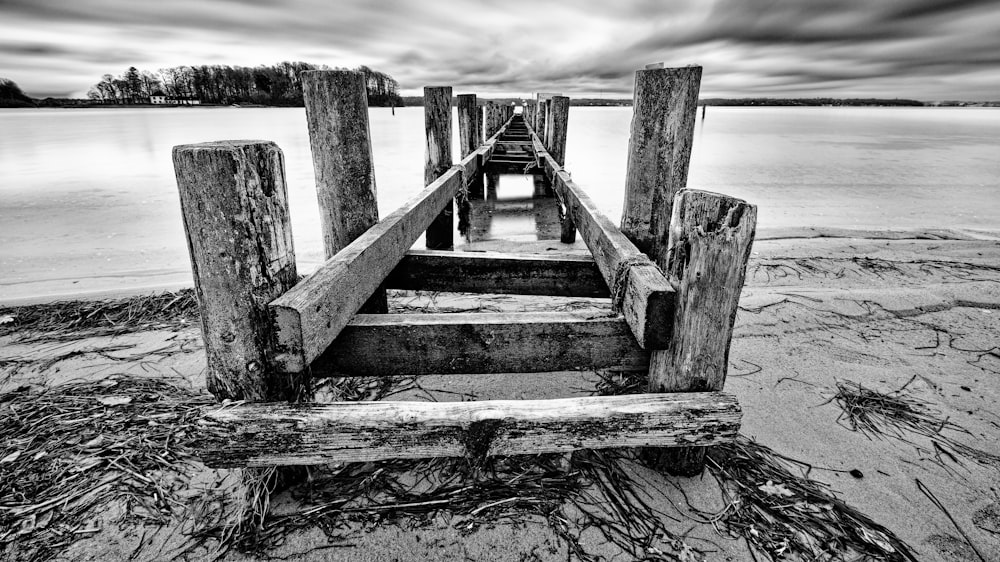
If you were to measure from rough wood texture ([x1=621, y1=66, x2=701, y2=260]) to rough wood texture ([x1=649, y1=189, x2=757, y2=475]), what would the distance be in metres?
0.68

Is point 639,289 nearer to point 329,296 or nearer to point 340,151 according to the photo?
point 329,296

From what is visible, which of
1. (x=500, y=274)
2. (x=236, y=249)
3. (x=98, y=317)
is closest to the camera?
(x=236, y=249)

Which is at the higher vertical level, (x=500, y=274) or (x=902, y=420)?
(x=500, y=274)

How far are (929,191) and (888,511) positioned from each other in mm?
15347

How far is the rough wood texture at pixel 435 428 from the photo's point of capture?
1.64 m

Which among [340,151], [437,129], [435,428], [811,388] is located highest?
[437,129]

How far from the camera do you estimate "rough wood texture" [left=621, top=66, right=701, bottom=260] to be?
2381 mm

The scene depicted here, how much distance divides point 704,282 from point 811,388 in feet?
5.84

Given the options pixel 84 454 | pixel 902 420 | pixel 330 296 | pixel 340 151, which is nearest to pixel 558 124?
pixel 340 151

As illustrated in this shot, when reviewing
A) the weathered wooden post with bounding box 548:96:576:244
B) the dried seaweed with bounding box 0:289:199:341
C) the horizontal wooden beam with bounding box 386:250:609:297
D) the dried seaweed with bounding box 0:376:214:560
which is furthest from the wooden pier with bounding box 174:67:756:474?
the weathered wooden post with bounding box 548:96:576:244

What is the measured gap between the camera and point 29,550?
1.72 meters

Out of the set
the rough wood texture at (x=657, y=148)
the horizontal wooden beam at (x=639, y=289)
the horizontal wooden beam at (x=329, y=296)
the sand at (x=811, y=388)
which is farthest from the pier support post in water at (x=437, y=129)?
the horizontal wooden beam at (x=639, y=289)

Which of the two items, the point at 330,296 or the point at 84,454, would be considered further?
the point at 84,454

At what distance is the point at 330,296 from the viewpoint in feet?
5.65
